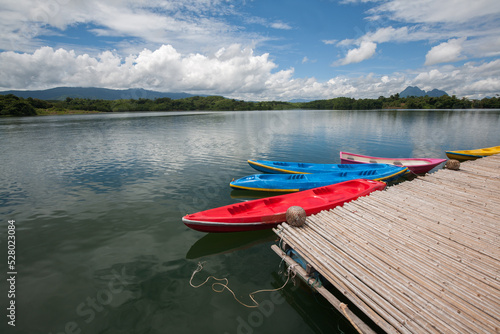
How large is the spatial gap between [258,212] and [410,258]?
6.59m

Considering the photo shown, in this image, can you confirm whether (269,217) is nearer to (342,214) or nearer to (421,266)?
(342,214)

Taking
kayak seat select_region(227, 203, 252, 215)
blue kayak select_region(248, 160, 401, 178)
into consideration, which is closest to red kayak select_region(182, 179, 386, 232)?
kayak seat select_region(227, 203, 252, 215)

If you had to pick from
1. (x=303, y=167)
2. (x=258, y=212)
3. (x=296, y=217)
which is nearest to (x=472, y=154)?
(x=303, y=167)

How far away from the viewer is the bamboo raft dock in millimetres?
5488

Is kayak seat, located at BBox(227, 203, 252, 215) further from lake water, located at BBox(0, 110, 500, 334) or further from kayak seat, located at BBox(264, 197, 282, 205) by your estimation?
lake water, located at BBox(0, 110, 500, 334)

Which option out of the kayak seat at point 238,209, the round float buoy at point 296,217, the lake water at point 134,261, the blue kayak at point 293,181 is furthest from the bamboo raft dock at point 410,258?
the blue kayak at point 293,181

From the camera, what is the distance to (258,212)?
11477 mm

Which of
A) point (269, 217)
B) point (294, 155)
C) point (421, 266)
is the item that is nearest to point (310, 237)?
point (269, 217)

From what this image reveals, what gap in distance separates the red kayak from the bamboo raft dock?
1.53 m

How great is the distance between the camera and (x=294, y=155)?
1156 inches

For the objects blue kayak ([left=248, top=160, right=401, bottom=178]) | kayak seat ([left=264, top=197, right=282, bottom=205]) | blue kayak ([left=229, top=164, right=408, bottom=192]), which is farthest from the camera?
blue kayak ([left=248, top=160, right=401, bottom=178])

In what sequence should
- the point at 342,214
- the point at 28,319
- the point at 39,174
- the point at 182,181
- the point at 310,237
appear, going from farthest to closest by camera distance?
the point at 39,174
the point at 182,181
the point at 342,214
the point at 310,237
the point at 28,319

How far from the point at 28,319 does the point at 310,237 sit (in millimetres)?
9987

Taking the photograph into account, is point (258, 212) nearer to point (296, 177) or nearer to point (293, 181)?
point (293, 181)
